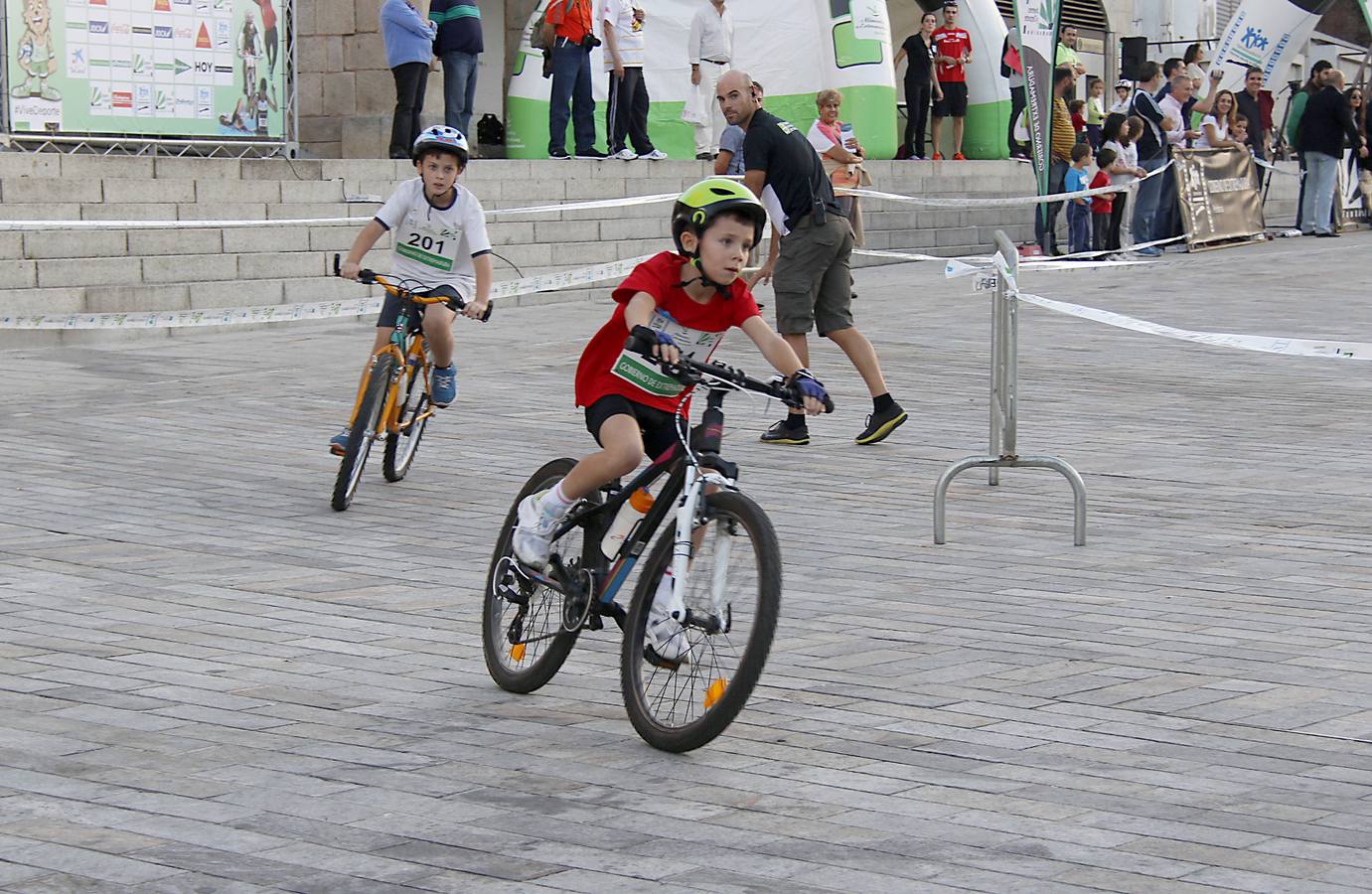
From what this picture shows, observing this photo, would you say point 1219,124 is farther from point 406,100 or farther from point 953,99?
point 406,100

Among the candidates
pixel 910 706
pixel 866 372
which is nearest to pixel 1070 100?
pixel 866 372

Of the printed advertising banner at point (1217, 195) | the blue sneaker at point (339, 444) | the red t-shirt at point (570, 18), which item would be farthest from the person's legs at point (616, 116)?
the blue sneaker at point (339, 444)

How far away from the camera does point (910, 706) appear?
5.53m

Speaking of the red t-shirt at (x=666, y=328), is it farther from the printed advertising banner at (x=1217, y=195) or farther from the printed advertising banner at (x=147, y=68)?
the printed advertising banner at (x=1217, y=195)

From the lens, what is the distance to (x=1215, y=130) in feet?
78.9

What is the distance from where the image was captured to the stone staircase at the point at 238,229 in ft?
48.1

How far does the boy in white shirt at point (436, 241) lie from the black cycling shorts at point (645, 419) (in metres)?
3.67

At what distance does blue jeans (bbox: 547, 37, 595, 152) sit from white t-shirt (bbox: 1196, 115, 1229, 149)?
8557mm

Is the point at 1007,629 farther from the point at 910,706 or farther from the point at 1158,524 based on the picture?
the point at 1158,524

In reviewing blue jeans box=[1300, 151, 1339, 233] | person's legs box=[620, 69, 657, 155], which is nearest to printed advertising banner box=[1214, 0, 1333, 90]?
blue jeans box=[1300, 151, 1339, 233]

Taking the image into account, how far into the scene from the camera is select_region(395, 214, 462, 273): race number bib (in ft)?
31.2

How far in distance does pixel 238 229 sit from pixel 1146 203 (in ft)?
38.6

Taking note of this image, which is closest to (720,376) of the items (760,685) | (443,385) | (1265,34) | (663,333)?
(663,333)

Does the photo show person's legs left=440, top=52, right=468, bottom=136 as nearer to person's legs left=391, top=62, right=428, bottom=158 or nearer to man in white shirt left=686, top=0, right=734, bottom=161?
person's legs left=391, top=62, right=428, bottom=158
